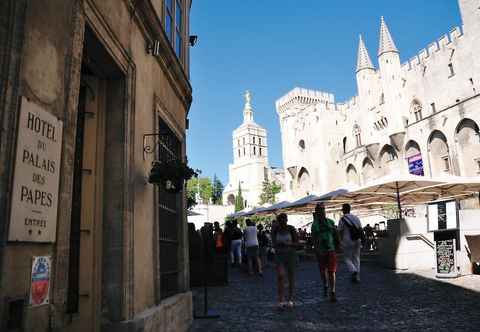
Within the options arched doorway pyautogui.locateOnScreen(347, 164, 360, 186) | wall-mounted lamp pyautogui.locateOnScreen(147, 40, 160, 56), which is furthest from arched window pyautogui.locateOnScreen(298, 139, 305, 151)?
wall-mounted lamp pyautogui.locateOnScreen(147, 40, 160, 56)

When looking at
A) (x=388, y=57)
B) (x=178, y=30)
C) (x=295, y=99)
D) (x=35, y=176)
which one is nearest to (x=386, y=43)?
(x=388, y=57)

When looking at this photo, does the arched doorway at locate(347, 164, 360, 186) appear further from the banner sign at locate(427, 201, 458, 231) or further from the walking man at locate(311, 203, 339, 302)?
the walking man at locate(311, 203, 339, 302)

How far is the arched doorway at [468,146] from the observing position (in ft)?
93.2

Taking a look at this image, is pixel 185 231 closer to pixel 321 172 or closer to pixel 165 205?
pixel 165 205

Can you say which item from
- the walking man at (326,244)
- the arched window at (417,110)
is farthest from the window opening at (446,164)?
the walking man at (326,244)

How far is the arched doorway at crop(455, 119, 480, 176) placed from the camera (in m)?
28.4

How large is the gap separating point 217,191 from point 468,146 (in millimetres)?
81322

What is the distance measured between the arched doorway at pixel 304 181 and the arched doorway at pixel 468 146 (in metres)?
24.5

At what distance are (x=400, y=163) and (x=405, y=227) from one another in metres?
26.3

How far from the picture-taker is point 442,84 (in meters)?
32.4

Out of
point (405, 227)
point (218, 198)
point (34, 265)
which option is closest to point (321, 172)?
point (405, 227)

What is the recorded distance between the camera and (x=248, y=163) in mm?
93500

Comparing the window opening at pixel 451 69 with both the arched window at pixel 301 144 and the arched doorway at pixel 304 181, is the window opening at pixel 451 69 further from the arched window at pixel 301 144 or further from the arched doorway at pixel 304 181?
the arched window at pixel 301 144

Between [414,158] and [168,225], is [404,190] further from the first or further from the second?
[414,158]
